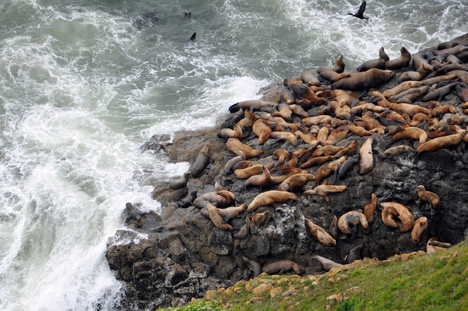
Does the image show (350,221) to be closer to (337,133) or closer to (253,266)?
(253,266)

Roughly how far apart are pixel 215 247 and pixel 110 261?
3.21m

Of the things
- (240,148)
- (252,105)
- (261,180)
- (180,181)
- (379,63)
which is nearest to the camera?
(261,180)

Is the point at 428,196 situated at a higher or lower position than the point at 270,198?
higher

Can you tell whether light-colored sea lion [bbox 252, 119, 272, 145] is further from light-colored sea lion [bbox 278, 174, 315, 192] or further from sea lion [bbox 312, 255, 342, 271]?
sea lion [bbox 312, 255, 342, 271]

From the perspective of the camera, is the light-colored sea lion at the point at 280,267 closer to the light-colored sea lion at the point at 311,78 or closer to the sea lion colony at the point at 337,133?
the sea lion colony at the point at 337,133

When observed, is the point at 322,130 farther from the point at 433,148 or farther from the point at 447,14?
the point at 447,14

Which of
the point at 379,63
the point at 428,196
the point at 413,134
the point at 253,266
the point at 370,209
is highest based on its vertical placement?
the point at 379,63

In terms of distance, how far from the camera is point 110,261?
14.2m

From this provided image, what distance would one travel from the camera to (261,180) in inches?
555

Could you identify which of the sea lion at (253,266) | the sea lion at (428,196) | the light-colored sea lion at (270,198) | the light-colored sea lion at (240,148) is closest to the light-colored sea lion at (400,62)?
the light-colored sea lion at (240,148)

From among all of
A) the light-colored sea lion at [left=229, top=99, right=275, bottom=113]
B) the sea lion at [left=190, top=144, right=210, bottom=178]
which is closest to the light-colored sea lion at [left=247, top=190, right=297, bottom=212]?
the sea lion at [left=190, top=144, right=210, bottom=178]

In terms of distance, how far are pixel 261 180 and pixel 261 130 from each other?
2580 mm

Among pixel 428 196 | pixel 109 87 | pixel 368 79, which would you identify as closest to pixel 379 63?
pixel 368 79

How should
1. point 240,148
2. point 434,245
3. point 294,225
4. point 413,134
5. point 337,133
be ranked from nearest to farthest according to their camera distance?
point 434,245, point 294,225, point 413,134, point 337,133, point 240,148
